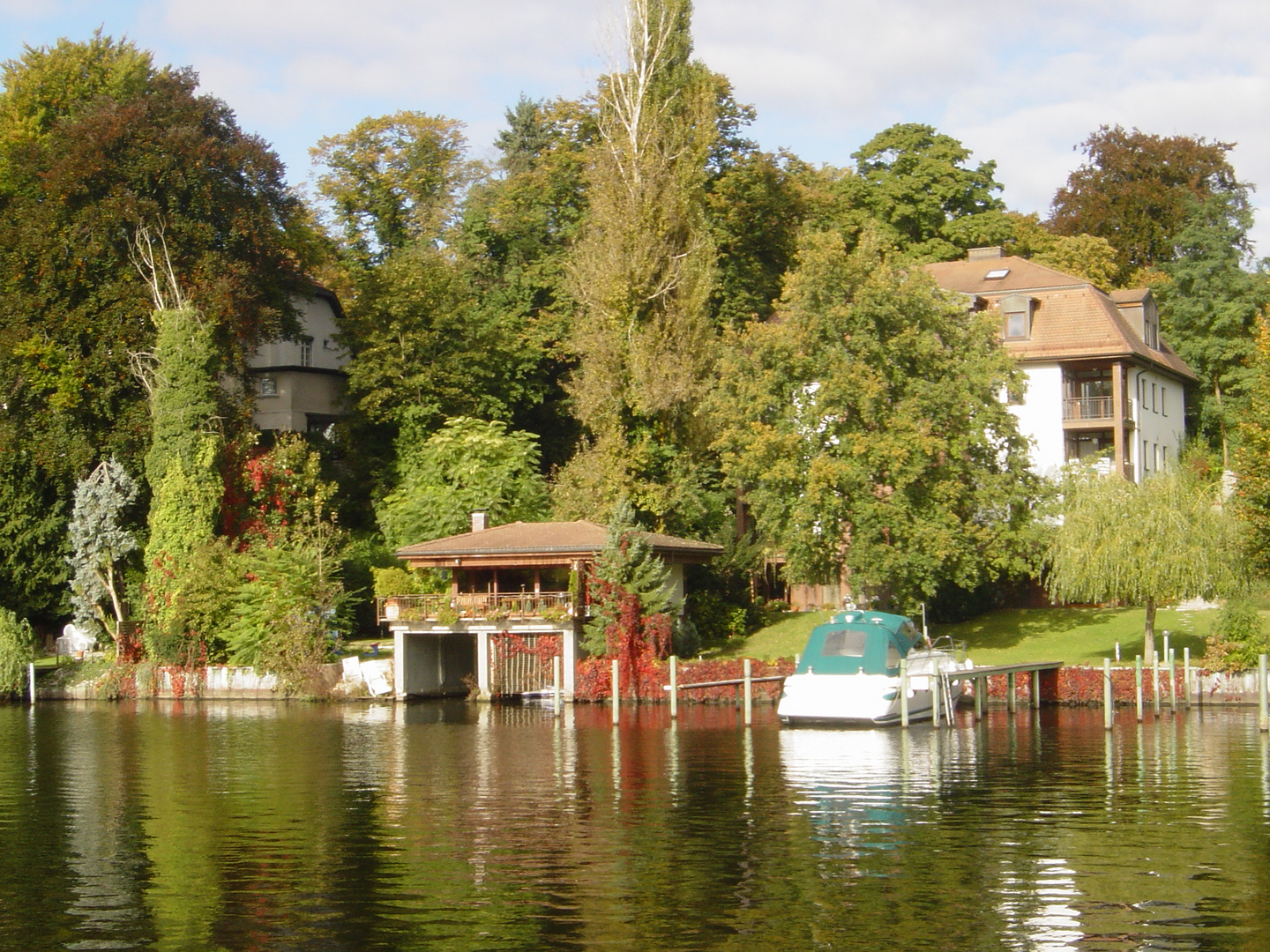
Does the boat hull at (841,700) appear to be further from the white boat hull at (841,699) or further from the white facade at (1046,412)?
the white facade at (1046,412)

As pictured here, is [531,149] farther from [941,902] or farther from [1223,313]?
[941,902]

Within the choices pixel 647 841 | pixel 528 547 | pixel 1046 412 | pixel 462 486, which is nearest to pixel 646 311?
pixel 462 486

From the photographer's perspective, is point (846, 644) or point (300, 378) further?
point (300, 378)

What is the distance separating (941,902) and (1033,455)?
46135 mm

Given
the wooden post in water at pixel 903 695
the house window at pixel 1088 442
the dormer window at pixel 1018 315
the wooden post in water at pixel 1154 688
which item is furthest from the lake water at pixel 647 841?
the dormer window at pixel 1018 315

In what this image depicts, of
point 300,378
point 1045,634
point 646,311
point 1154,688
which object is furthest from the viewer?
point 300,378

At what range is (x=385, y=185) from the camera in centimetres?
7425

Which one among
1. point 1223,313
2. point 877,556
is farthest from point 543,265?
point 1223,313

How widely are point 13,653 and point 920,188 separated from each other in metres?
44.9

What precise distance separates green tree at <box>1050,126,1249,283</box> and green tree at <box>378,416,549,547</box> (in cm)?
3327

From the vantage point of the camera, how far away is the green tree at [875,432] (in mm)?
46125

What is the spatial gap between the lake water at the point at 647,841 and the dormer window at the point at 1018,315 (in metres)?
28.7

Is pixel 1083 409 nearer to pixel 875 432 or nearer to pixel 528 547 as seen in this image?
pixel 875 432

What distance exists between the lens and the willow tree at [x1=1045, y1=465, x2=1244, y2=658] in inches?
1614
